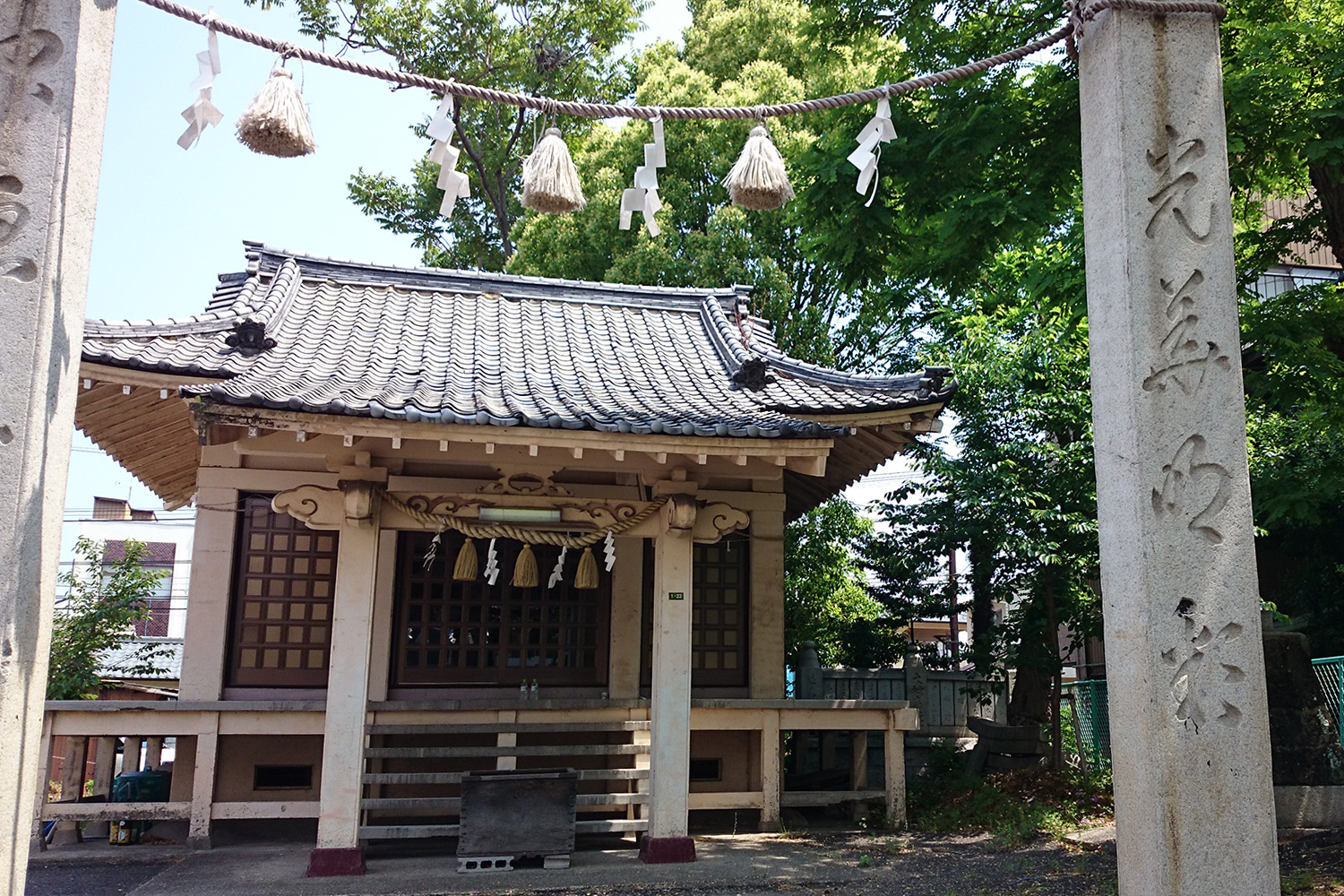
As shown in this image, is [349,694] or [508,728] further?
[508,728]

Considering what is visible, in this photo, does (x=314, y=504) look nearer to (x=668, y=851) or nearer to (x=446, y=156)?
(x=446, y=156)

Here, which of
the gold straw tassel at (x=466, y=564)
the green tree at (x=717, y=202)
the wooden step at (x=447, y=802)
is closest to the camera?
the wooden step at (x=447, y=802)

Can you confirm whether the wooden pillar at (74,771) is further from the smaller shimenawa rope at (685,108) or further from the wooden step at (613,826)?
the smaller shimenawa rope at (685,108)

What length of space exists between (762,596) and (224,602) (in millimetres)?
5869

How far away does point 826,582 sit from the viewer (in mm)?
18141

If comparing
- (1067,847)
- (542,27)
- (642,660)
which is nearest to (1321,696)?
(1067,847)

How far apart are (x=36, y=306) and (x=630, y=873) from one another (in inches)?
248

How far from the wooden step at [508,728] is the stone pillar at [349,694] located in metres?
0.80

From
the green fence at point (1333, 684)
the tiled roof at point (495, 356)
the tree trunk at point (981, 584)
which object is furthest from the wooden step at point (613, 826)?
the green fence at point (1333, 684)

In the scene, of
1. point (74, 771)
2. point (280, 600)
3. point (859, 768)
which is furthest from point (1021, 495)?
point (74, 771)

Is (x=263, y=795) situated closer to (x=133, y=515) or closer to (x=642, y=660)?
(x=642, y=660)

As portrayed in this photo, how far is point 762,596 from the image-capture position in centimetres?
1190

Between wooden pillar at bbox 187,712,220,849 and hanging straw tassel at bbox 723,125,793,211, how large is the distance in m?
7.15

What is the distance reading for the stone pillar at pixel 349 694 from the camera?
817 cm
